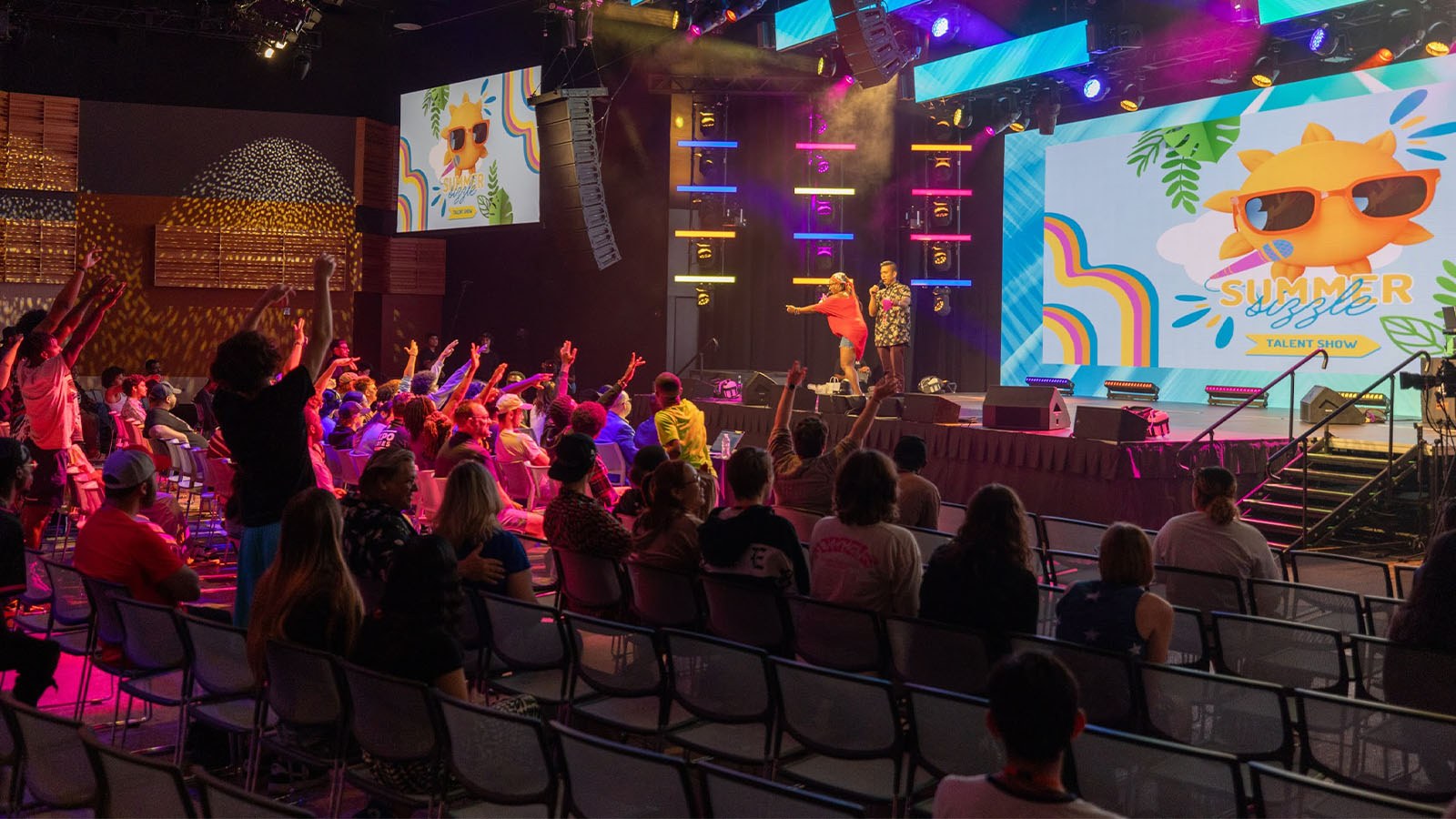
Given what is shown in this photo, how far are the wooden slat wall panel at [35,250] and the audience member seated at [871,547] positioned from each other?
1589 centimetres

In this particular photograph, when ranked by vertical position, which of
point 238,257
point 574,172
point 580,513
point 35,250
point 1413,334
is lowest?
point 580,513

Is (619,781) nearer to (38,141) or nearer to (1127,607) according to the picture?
(1127,607)

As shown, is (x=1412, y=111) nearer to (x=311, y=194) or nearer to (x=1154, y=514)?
(x=1154, y=514)

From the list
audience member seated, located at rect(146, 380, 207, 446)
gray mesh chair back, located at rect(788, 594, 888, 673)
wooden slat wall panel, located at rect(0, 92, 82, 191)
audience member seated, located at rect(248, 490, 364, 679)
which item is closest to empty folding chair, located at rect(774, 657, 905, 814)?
gray mesh chair back, located at rect(788, 594, 888, 673)

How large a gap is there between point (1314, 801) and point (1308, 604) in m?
2.11

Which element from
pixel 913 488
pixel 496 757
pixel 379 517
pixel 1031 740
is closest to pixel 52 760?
pixel 496 757

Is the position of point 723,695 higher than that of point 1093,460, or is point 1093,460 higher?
point 1093,460

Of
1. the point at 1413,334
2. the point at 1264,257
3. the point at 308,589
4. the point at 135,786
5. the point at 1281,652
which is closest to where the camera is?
the point at 135,786

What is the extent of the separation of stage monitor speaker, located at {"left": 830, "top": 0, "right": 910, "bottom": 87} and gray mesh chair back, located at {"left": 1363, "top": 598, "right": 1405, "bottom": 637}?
321 inches

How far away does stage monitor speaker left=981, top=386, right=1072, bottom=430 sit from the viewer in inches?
389

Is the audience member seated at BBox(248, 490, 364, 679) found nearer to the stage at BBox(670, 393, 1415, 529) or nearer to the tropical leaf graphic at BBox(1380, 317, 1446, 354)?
the stage at BBox(670, 393, 1415, 529)

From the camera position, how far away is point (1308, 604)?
4.17m

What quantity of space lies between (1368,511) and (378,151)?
15.4 metres

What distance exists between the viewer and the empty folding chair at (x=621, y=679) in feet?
11.8
